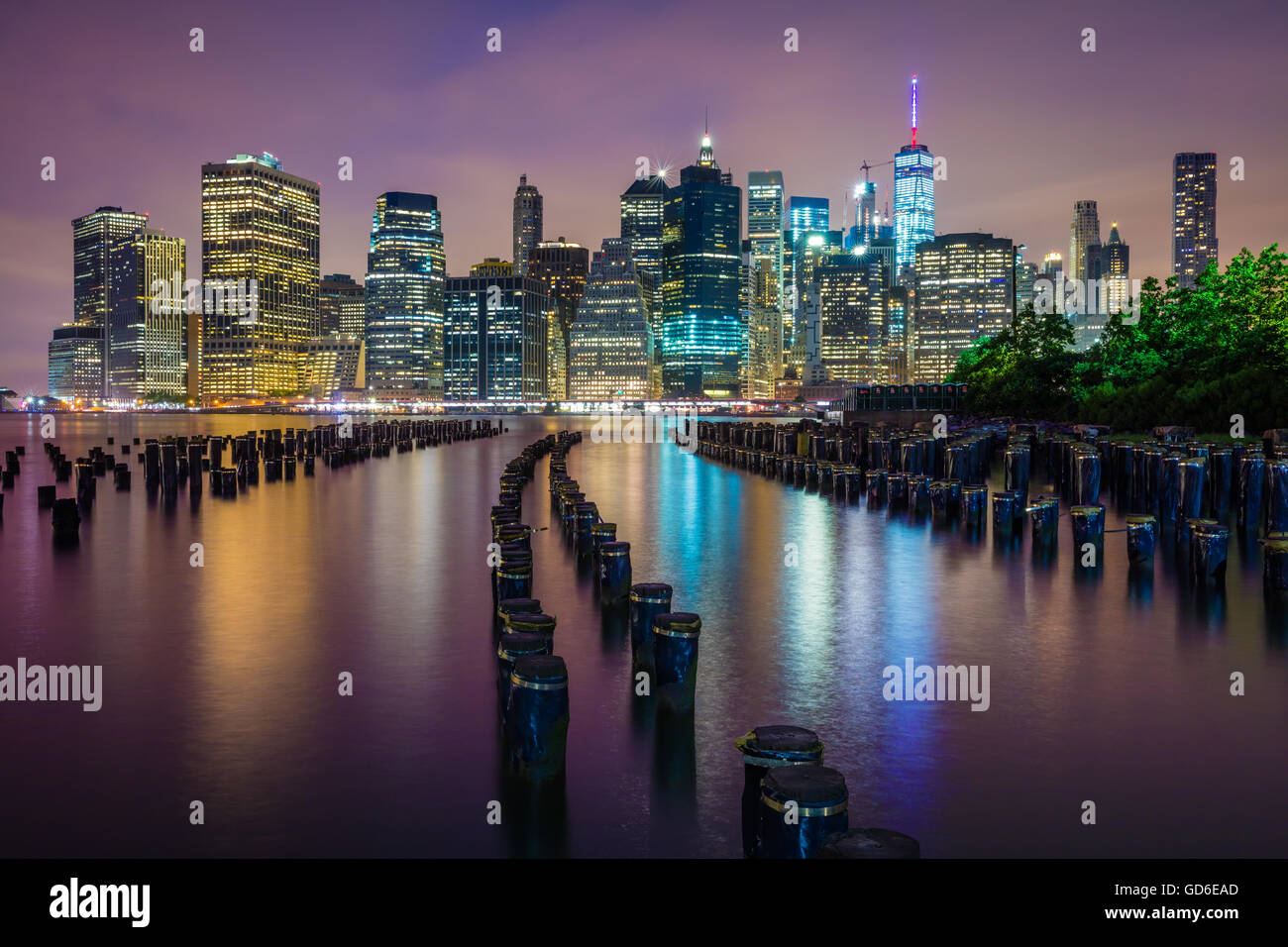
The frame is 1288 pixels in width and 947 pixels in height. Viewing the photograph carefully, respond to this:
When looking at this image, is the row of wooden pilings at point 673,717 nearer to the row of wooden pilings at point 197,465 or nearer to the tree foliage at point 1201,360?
the row of wooden pilings at point 197,465

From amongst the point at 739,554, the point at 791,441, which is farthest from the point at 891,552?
the point at 791,441

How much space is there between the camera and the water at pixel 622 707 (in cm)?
693

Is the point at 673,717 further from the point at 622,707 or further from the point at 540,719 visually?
the point at 540,719

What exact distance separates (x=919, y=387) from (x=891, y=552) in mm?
88238

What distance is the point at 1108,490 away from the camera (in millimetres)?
33562

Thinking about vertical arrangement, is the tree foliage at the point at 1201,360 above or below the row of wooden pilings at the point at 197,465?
above

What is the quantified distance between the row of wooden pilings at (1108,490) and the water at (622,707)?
675mm

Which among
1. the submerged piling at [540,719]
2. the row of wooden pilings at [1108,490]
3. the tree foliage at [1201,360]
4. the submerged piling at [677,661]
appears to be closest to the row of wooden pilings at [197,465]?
the submerged piling at [677,661]

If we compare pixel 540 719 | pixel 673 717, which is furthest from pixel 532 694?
pixel 673 717

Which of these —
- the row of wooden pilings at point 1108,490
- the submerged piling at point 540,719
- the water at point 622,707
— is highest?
the row of wooden pilings at point 1108,490

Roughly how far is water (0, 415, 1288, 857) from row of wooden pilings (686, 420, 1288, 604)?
2.21 feet

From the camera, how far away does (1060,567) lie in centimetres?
1794

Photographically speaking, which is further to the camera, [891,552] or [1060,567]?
[891,552]

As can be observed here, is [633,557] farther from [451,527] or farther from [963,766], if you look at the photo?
[963,766]
